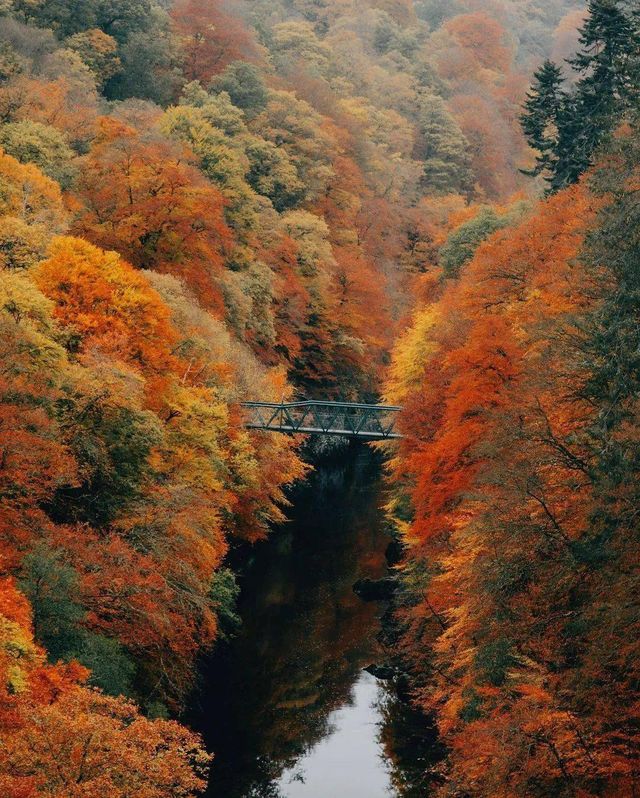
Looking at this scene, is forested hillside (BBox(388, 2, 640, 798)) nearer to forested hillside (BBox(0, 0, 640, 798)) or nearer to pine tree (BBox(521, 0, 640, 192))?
forested hillside (BBox(0, 0, 640, 798))

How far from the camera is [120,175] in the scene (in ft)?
154

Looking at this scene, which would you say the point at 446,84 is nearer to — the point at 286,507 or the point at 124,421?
the point at 286,507

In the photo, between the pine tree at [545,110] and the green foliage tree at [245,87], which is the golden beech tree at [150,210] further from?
the green foliage tree at [245,87]

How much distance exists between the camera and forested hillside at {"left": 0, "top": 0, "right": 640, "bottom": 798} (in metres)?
19.8

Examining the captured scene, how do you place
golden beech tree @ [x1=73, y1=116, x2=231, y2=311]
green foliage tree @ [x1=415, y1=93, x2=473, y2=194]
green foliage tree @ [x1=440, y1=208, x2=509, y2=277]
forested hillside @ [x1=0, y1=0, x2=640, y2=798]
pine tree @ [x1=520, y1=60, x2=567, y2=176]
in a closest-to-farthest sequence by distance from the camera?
1. forested hillside @ [x1=0, y1=0, x2=640, y2=798]
2. golden beech tree @ [x1=73, y1=116, x2=231, y2=311]
3. pine tree @ [x1=520, y1=60, x2=567, y2=176]
4. green foliage tree @ [x1=440, y1=208, x2=509, y2=277]
5. green foliage tree @ [x1=415, y1=93, x2=473, y2=194]

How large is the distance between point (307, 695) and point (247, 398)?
56.1 ft

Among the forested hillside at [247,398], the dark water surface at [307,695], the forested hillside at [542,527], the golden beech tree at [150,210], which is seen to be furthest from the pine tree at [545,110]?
the dark water surface at [307,695]

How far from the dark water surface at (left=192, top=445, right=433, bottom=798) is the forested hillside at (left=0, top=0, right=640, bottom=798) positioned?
4.76ft

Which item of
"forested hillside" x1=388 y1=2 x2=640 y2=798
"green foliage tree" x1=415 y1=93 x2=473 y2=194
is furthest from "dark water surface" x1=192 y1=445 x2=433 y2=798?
"green foliage tree" x1=415 y1=93 x2=473 y2=194

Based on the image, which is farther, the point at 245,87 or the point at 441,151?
the point at 441,151

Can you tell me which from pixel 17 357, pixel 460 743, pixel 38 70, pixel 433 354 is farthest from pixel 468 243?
pixel 460 743

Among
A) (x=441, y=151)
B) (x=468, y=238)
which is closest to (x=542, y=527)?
(x=468, y=238)

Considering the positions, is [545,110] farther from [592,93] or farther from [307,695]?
[307,695]

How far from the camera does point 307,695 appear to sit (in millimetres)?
30891
